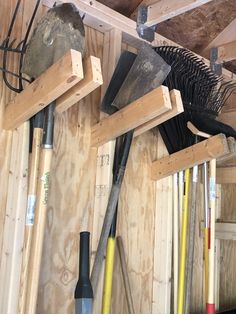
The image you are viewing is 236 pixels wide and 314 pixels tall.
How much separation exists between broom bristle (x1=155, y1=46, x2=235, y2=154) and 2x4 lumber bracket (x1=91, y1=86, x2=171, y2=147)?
380mm

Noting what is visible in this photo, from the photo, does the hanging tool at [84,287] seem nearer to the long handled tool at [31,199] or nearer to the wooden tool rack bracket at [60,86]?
the long handled tool at [31,199]

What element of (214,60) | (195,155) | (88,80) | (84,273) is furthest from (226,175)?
(88,80)

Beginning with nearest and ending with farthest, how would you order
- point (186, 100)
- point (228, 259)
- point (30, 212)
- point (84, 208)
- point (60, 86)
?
1. point (60, 86)
2. point (30, 212)
3. point (84, 208)
4. point (186, 100)
5. point (228, 259)

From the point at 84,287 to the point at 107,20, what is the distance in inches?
42.3

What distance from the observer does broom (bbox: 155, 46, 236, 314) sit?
174cm

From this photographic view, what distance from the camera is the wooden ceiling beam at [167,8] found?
1.52m

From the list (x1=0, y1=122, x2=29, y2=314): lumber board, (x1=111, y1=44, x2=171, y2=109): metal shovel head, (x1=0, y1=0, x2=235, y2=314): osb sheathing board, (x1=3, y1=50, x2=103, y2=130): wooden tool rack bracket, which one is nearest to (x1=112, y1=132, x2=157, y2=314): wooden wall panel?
(x1=0, y1=0, x2=235, y2=314): osb sheathing board

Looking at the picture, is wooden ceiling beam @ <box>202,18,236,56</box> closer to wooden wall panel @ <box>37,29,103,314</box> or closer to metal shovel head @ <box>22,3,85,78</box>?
wooden wall panel @ <box>37,29,103,314</box>

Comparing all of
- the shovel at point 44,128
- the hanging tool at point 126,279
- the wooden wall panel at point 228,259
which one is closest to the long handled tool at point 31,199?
the shovel at point 44,128

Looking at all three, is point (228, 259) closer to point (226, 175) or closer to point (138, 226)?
point (226, 175)

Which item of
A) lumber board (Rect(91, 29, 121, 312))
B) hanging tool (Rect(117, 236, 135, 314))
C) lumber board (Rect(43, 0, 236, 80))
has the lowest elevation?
hanging tool (Rect(117, 236, 135, 314))

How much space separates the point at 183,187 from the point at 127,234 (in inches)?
13.9

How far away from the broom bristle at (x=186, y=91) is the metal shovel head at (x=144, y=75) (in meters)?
0.29

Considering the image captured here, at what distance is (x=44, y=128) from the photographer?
126cm
